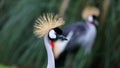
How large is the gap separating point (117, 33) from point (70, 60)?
2.30ft

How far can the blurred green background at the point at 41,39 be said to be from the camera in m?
6.45

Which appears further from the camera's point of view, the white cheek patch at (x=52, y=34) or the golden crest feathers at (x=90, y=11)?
the golden crest feathers at (x=90, y=11)

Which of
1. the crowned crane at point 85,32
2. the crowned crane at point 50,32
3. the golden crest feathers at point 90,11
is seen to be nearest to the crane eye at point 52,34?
the crowned crane at point 50,32

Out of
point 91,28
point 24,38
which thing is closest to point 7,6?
point 24,38

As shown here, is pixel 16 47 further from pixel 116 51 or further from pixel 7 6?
pixel 116 51

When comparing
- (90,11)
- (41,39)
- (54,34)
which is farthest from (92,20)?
(54,34)

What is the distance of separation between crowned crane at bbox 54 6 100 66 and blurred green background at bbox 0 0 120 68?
83 mm

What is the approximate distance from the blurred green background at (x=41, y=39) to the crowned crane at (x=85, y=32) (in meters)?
0.08

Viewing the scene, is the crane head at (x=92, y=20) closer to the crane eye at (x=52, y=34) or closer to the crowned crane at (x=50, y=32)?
the crowned crane at (x=50, y=32)

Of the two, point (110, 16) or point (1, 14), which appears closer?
point (110, 16)

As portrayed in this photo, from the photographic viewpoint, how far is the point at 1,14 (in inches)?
287

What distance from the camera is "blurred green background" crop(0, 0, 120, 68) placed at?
645 cm

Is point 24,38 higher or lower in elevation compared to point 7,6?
lower

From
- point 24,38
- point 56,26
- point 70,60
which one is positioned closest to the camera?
point 56,26
